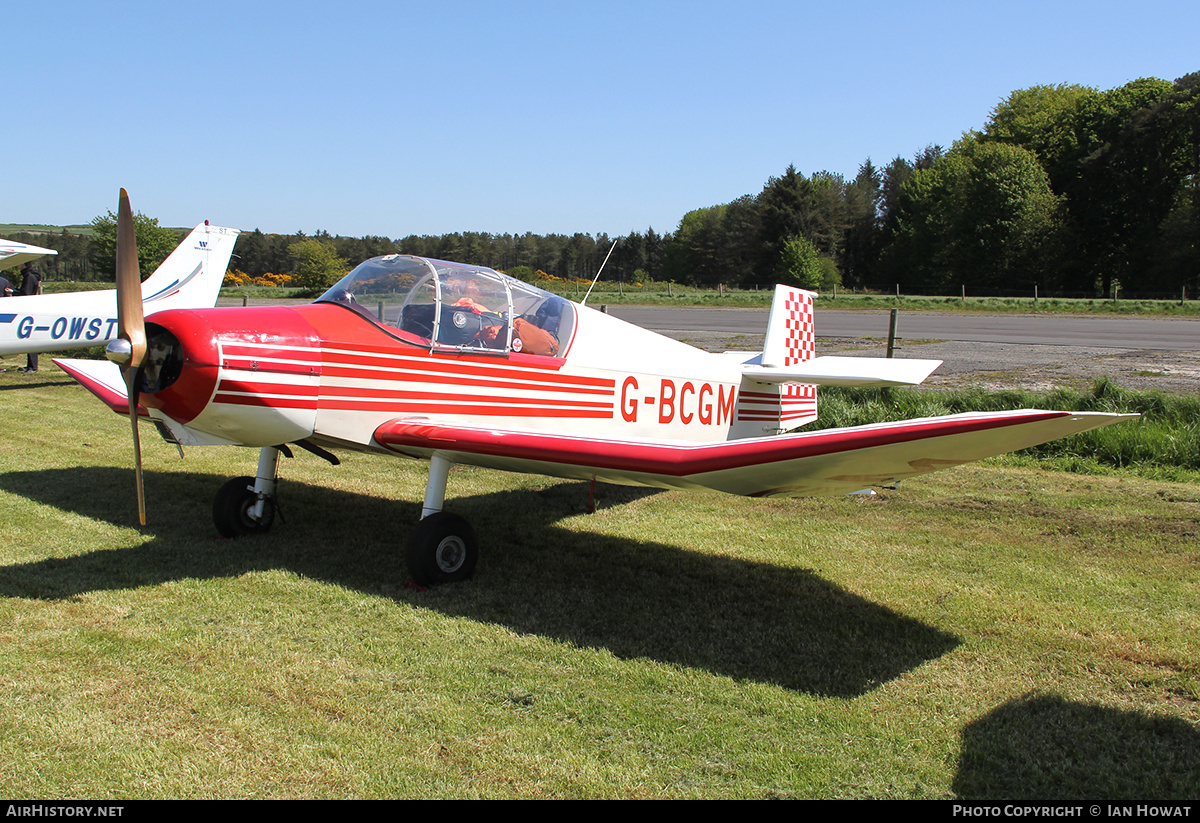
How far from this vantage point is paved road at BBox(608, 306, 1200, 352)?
18906mm

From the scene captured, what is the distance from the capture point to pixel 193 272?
1267 cm

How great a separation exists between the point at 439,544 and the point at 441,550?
5 cm

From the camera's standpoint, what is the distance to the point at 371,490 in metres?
7.24

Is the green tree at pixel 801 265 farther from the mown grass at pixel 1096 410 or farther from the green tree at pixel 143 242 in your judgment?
the mown grass at pixel 1096 410

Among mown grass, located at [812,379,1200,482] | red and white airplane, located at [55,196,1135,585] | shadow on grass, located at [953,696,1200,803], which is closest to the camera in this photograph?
shadow on grass, located at [953,696,1200,803]

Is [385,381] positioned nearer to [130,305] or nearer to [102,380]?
[130,305]

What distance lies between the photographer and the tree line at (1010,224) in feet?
174

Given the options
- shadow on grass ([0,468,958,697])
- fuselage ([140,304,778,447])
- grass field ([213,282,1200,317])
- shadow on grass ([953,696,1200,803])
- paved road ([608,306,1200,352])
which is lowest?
shadow on grass ([0,468,958,697])

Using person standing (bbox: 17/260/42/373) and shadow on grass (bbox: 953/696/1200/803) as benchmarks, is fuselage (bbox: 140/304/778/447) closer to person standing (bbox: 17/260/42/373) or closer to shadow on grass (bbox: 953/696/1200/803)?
shadow on grass (bbox: 953/696/1200/803)

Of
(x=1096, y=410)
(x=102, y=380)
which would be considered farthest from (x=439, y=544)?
(x=1096, y=410)

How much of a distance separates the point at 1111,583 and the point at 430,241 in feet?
140

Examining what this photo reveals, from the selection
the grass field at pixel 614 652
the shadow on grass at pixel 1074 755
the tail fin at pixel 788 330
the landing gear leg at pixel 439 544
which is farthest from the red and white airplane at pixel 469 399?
the shadow on grass at pixel 1074 755

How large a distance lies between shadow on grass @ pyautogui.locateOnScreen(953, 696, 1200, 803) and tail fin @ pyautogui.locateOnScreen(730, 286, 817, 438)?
11.6 feet

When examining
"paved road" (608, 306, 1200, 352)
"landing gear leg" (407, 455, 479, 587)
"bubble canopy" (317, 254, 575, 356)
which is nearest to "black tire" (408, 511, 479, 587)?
"landing gear leg" (407, 455, 479, 587)
